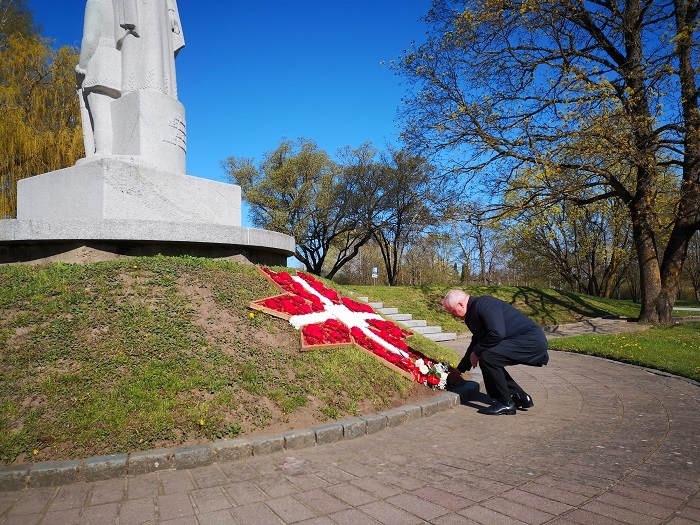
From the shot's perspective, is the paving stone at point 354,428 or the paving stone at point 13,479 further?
the paving stone at point 354,428

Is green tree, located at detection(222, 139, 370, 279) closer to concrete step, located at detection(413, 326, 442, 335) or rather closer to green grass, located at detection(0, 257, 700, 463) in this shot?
concrete step, located at detection(413, 326, 442, 335)

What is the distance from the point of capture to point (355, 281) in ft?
172

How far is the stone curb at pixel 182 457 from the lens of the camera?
11.3 feet

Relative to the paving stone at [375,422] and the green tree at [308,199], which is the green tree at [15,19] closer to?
the green tree at [308,199]

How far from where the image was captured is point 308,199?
34.3 metres

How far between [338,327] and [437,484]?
327 centimetres

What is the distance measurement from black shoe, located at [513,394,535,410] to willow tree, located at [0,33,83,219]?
2113 centimetres

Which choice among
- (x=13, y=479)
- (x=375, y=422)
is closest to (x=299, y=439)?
(x=375, y=422)

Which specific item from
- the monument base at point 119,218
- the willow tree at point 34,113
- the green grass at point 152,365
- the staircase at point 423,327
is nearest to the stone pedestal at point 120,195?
the monument base at point 119,218

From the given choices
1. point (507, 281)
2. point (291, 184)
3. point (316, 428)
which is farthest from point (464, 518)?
point (507, 281)

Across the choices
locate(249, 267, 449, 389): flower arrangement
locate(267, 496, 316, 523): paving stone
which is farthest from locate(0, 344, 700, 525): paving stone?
locate(249, 267, 449, 389): flower arrangement

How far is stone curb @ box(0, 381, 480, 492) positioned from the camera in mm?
3459

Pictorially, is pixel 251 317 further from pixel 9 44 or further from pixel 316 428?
pixel 9 44

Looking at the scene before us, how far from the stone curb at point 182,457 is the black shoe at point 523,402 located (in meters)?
1.70
